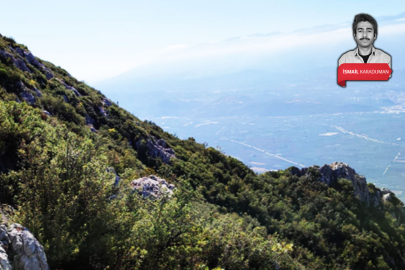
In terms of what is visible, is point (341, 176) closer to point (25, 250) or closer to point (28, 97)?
point (28, 97)

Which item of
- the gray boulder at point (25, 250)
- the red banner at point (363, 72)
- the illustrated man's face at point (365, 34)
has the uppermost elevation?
the red banner at point (363, 72)

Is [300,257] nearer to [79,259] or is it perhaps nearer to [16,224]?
[79,259]

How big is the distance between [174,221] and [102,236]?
1712mm

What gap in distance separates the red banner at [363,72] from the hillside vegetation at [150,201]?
30.9 ft

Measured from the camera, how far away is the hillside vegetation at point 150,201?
6.57 m

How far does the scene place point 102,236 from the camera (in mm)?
6480

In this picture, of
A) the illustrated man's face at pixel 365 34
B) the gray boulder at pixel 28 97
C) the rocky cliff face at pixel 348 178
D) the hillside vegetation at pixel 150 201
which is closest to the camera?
the hillside vegetation at pixel 150 201

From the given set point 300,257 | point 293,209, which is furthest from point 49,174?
point 293,209

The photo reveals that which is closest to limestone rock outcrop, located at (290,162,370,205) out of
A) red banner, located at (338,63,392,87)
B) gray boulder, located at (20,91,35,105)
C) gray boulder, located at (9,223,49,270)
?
red banner, located at (338,63,392,87)

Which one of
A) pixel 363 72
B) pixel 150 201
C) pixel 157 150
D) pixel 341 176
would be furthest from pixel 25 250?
pixel 341 176

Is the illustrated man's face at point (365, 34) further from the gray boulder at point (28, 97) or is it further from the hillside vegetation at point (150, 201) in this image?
the gray boulder at point (28, 97)

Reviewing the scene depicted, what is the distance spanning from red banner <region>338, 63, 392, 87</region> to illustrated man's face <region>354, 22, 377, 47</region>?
2236 mm

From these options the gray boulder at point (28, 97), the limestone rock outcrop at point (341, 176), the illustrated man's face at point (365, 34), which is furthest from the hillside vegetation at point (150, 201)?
the illustrated man's face at point (365, 34)

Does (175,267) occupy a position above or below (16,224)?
below
